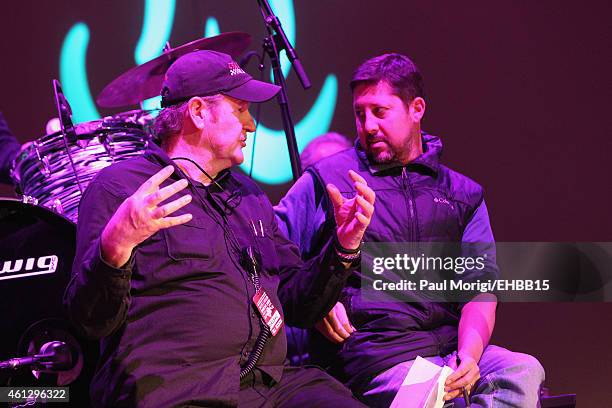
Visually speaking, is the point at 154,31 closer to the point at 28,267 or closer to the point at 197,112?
the point at 197,112

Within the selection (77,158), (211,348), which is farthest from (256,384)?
(77,158)

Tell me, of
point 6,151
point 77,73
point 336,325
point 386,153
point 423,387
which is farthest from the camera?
point 77,73

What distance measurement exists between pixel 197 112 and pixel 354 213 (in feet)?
1.95

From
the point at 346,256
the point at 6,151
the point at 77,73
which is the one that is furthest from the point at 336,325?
the point at 77,73

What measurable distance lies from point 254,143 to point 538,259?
1.70 m

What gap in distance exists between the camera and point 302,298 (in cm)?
255

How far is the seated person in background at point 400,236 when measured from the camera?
8.87 ft

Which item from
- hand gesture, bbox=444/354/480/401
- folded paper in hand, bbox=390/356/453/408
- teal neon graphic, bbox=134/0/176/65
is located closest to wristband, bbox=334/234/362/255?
folded paper in hand, bbox=390/356/453/408

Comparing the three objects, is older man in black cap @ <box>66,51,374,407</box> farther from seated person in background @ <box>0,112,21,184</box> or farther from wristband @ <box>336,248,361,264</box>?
seated person in background @ <box>0,112,21,184</box>

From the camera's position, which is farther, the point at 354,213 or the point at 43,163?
the point at 43,163

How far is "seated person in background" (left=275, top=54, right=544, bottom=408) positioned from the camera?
271 centimetres

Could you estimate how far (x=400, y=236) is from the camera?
296 centimetres

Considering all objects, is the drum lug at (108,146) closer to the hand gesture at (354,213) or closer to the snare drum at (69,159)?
the snare drum at (69,159)

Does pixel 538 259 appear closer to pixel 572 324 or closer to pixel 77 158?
pixel 572 324
